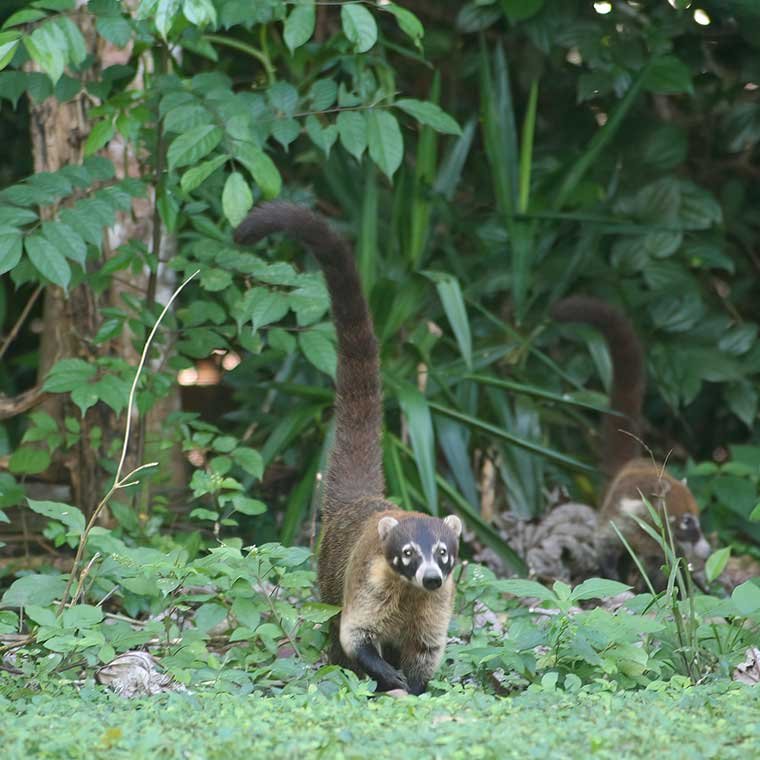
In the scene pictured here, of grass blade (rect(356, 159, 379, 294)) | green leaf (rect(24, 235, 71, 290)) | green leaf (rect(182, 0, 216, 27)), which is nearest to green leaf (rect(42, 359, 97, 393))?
green leaf (rect(24, 235, 71, 290))

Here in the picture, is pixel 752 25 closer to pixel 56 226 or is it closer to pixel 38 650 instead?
pixel 56 226

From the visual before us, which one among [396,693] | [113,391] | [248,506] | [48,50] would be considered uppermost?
[48,50]

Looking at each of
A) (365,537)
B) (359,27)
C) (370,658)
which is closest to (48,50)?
(359,27)

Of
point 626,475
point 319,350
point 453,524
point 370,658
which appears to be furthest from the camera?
point 626,475

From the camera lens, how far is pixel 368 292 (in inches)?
221

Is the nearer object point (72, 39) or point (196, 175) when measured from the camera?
point (72, 39)

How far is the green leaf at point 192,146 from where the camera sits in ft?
12.7

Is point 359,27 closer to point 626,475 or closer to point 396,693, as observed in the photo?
point 396,693

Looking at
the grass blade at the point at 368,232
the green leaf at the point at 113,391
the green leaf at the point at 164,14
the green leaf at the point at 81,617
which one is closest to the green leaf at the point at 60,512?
the green leaf at the point at 81,617

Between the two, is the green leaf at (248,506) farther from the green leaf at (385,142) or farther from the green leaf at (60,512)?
the green leaf at (385,142)

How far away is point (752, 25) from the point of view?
575cm

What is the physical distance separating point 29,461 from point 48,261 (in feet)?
3.81

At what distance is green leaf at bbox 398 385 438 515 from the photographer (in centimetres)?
500

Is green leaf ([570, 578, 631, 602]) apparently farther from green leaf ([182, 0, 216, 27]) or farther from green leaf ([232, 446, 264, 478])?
green leaf ([182, 0, 216, 27])
